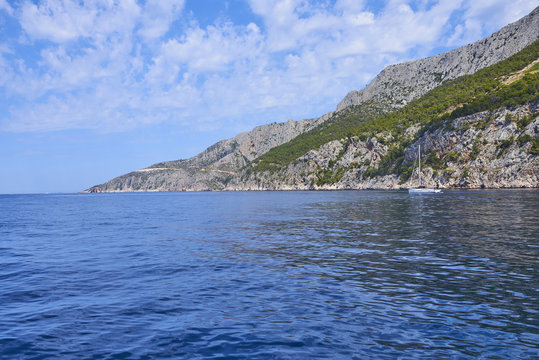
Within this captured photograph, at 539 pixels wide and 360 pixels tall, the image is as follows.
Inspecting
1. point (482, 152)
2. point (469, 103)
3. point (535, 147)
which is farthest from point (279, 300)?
point (469, 103)

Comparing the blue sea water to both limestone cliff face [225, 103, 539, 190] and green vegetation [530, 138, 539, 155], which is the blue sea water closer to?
green vegetation [530, 138, 539, 155]

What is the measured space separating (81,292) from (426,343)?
13.2 m

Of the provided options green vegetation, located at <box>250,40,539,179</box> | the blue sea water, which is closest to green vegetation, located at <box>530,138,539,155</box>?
green vegetation, located at <box>250,40,539,179</box>

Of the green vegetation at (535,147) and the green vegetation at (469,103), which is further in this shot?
the green vegetation at (469,103)

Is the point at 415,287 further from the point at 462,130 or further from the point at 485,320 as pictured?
the point at 462,130

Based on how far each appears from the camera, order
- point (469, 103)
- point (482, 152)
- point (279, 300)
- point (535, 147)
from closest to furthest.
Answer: point (279, 300) < point (535, 147) < point (482, 152) < point (469, 103)

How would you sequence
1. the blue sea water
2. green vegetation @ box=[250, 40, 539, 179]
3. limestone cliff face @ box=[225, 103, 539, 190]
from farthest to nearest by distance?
green vegetation @ box=[250, 40, 539, 179] < limestone cliff face @ box=[225, 103, 539, 190] < the blue sea water

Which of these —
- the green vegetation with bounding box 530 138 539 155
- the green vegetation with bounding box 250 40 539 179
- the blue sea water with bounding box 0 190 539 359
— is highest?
the green vegetation with bounding box 250 40 539 179

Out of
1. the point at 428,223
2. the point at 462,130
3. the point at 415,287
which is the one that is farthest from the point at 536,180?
the point at 415,287

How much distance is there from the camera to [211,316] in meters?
11.2

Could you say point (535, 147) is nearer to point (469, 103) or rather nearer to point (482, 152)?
point (482, 152)

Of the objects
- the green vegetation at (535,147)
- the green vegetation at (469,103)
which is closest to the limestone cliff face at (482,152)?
the green vegetation at (535,147)

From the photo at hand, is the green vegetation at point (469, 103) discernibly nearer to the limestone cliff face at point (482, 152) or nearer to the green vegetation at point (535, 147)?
the green vegetation at point (535, 147)

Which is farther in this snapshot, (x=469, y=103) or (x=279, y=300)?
(x=469, y=103)
